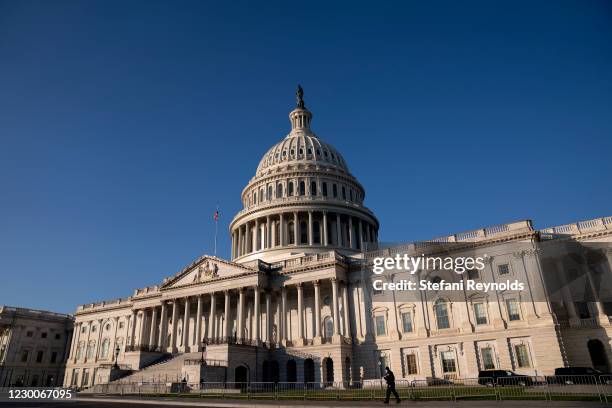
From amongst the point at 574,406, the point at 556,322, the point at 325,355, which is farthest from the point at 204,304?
the point at 574,406

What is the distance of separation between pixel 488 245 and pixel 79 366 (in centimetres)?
7593

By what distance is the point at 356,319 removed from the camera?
181 feet

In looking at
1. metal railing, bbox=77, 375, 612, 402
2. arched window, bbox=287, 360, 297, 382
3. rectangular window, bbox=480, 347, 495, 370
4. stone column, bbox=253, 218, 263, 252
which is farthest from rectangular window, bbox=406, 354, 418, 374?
stone column, bbox=253, 218, 263, 252

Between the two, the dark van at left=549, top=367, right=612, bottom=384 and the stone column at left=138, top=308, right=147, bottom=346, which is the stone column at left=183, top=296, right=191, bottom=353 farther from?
the dark van at left=549, top=367, right=612, bottom=384

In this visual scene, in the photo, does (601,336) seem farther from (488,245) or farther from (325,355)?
(325,355)

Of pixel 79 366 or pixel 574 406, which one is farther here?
pixel 79 366

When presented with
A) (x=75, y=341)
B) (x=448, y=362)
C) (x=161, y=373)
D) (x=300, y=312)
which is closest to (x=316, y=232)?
(x=300, y=312)

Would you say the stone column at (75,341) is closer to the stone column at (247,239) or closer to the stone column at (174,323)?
the stone column at (174,323)

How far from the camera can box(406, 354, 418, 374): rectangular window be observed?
→ 164 ft

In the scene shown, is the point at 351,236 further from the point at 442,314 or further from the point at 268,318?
the point at 442,314

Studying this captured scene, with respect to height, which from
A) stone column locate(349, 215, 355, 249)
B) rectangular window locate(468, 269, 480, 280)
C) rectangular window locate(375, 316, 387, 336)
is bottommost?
rectangular window locate(375, 316, 387, 336)

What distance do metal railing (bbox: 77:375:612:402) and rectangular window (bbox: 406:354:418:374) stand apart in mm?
2813

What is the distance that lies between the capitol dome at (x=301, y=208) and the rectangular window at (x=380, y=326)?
70.4 feet

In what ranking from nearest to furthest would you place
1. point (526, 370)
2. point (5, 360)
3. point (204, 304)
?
1. point (526, 370)
2. point (204, 304)
3. point (5, 360)
